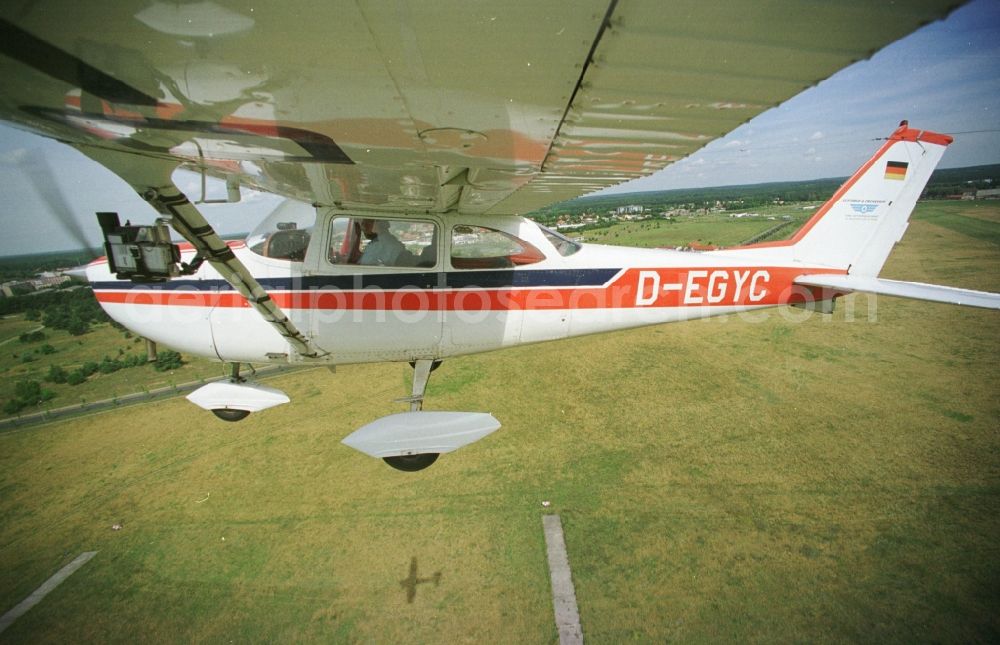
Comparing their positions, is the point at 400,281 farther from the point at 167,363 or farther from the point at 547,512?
the point at 167,363

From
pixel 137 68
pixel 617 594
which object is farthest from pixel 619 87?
pixel 617 594

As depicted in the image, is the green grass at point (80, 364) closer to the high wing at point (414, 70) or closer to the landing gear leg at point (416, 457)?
the landing gear leg at point (416, 457)

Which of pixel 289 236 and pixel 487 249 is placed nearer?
pixel 289 236

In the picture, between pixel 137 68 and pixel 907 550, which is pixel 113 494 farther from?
pixel 907 550

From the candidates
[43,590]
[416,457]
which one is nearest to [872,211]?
[416,457]

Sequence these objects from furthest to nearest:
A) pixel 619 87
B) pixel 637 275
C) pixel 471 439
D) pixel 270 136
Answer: pixel 637 275 < pixel 471 439 < pixel 270 136 < pixel 619 87

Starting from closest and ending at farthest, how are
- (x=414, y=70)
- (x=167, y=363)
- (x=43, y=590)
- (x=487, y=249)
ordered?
1. (x=414, y=70)
2. (x=487, y=249)
3. (x=43, y=590)
4. (x=167, y=363)

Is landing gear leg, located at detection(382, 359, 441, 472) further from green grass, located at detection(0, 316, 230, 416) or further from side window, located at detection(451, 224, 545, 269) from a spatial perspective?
green grass, located at detection(0, 316, 230, 416)
